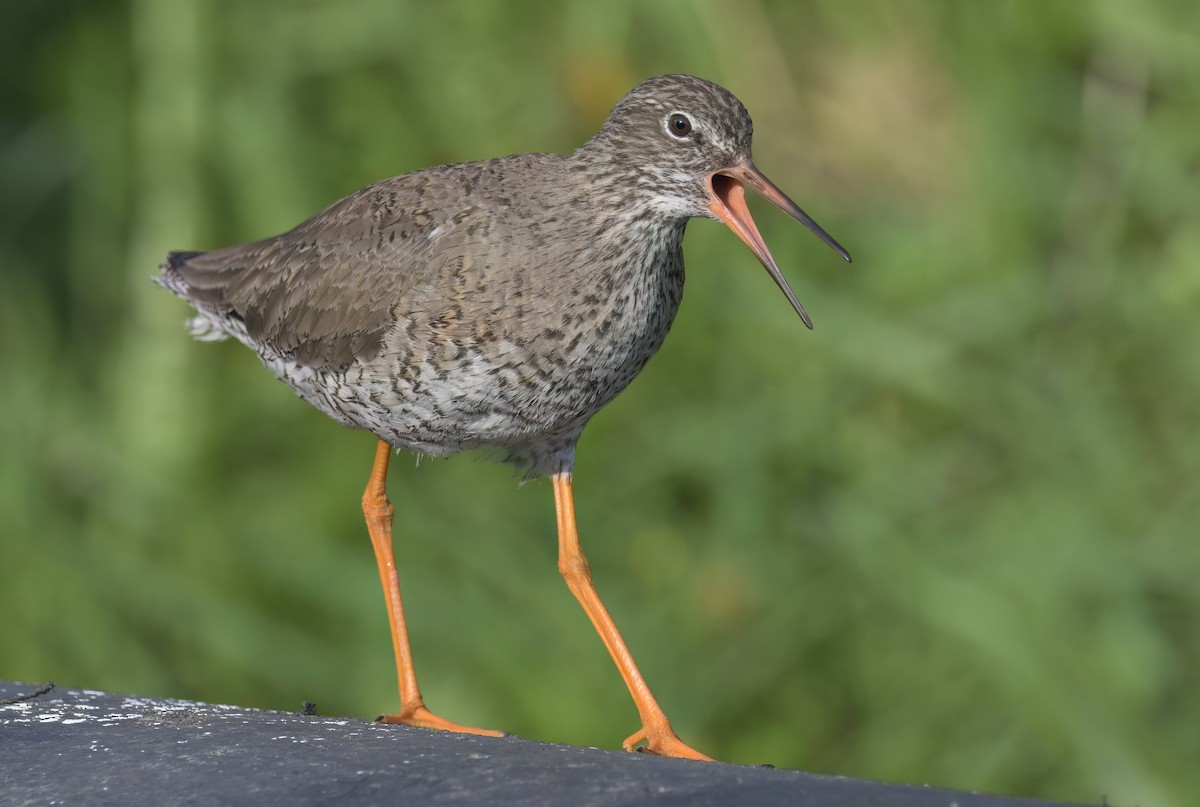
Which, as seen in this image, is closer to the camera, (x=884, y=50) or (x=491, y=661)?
(x=491, y=661)

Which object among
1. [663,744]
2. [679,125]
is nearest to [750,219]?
[679,125]

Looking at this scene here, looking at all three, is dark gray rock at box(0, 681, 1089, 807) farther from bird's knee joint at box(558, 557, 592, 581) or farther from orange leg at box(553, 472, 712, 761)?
bird's knee joint at box(558, 557, 592, 581)

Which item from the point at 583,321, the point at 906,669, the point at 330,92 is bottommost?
the point at 906,669

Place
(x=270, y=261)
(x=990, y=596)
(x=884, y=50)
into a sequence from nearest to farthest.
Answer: (x=270, y=261) → (x=990, y=596) → (x=884, y=50)

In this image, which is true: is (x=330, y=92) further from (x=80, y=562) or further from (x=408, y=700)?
(x=408, y=700)

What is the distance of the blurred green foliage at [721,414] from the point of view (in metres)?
6.50

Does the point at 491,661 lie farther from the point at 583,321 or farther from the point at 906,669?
the point at 583,321

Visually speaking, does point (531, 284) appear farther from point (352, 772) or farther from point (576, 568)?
point (352, 772)

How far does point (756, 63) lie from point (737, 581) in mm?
2551

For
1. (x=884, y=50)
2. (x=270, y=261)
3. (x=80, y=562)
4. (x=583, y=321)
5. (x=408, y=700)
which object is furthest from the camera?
(x=884, y=50)

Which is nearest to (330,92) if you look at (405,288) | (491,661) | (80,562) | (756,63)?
(756,63)

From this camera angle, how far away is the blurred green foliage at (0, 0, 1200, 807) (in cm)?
650

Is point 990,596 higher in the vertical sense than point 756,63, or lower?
lower

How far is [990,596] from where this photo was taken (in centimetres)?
639
